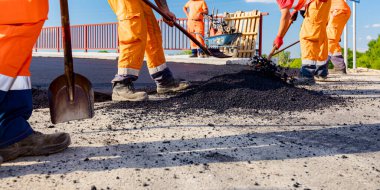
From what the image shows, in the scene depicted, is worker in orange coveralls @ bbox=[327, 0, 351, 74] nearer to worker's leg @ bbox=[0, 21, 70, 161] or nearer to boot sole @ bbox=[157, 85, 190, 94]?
boot sole @ bbox=[157, 85, 190, 94]

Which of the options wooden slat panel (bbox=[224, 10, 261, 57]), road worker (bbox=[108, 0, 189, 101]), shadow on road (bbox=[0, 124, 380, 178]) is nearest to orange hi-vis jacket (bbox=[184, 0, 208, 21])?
wooden slat panel (bbox=[224, 10, 261, 57])

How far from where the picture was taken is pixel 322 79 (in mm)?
6629

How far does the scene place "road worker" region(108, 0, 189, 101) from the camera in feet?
13.1

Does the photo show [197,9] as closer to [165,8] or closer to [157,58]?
[157,58]

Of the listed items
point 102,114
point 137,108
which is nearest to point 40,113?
point 102,114

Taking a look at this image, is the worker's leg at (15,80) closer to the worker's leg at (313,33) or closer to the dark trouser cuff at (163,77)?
the dark trouser cuff at (163,77)

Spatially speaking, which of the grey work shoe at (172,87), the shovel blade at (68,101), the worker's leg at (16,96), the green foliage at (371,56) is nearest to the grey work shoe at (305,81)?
the grey work shoe at (172,87)

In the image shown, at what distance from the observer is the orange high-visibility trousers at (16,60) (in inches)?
82.4

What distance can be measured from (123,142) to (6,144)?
73 centimetres

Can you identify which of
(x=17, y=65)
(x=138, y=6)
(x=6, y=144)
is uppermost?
(x=138, y=6)

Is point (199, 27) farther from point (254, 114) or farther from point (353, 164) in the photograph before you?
point (353, 164)

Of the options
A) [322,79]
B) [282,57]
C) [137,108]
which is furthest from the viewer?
[282,57]

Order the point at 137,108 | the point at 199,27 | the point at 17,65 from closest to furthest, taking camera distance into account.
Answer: the point at 17,65 < the point at 137,108 < the point at 199,27

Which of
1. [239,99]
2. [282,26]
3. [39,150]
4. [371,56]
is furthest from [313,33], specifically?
[371,56]
